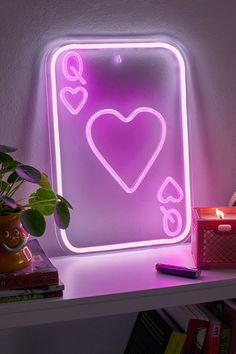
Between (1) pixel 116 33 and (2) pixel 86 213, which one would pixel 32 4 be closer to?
(1) pixel 116 33

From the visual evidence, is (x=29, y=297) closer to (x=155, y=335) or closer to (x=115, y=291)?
(x=115, y=291)

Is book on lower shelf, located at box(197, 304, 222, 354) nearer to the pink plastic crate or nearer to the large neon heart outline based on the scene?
the pink plastic crate

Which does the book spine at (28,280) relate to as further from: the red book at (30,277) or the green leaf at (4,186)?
the green leaf at (4,186)

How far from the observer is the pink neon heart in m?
1.32

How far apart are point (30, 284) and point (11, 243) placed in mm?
102

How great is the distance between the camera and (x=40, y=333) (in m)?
1.39

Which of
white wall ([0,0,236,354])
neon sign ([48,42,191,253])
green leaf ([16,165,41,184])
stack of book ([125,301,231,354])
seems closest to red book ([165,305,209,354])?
stack of book ([125,301,231,354])

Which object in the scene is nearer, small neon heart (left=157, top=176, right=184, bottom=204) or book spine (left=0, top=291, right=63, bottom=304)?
book spine (left=0, top=291, right=63, bottom=304)

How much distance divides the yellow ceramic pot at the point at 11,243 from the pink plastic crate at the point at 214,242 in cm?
44

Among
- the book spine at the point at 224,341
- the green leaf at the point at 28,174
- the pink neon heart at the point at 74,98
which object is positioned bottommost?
the book spine at the point at 224,341

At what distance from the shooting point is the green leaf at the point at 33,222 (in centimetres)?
102

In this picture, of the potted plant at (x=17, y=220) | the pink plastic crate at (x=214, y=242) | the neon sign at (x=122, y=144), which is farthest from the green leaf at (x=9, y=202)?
the pink plastic crate at (x=214, y=242)

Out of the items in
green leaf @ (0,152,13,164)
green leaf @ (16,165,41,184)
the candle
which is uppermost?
green leaf @ (0,152,13,164)

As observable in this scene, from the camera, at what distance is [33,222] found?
103 centimetres
